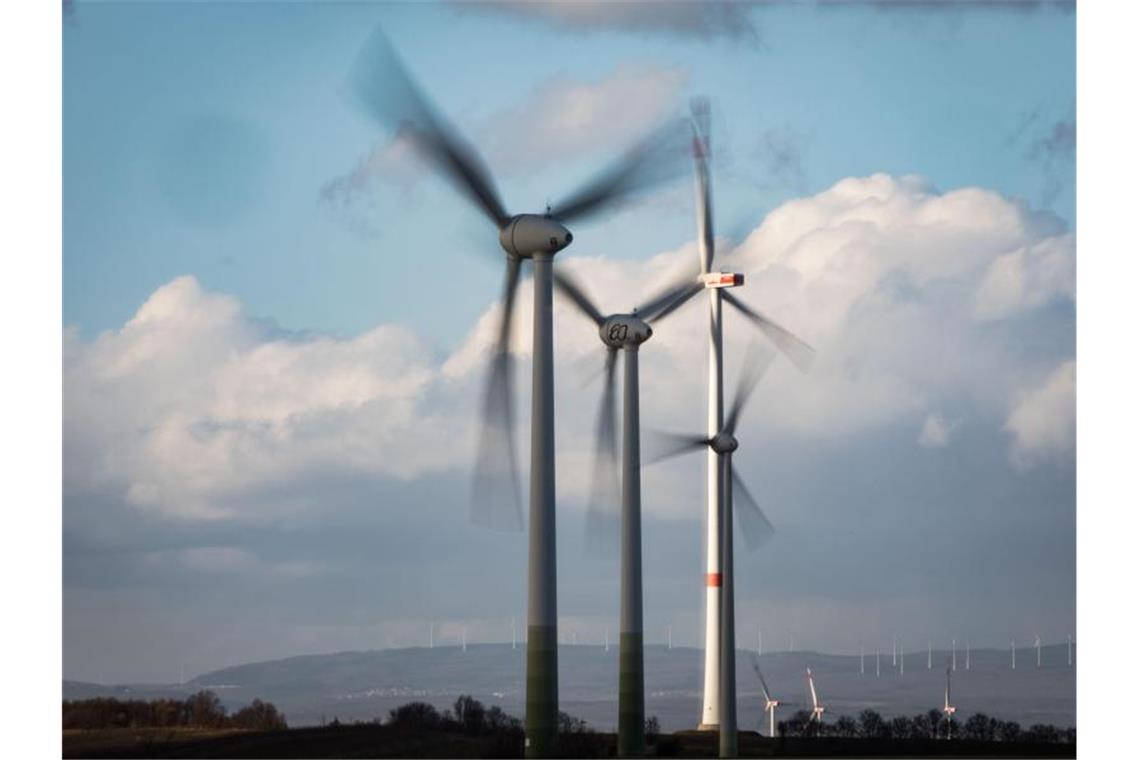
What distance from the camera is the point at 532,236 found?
42.0 metres

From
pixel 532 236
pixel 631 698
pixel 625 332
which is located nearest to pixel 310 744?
pixel 631 698

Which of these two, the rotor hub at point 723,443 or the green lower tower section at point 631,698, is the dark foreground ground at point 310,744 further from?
the rotor hub at point 723,443

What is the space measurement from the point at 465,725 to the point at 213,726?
279 inches

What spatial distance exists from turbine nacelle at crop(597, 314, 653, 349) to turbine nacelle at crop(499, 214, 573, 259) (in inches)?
236

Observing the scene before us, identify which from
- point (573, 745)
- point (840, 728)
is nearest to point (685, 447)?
point (573, 745)

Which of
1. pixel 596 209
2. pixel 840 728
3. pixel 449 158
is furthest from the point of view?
pixel 840 728

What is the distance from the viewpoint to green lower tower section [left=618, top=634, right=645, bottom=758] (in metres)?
48.1

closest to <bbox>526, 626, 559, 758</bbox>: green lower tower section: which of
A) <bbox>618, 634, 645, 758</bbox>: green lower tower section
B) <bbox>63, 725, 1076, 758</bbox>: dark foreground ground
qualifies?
<bbox>63, 725, 1076, 758</bbox>: dark foreground ground

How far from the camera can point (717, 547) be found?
66438 mm

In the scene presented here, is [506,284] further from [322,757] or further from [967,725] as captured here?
[967,725]

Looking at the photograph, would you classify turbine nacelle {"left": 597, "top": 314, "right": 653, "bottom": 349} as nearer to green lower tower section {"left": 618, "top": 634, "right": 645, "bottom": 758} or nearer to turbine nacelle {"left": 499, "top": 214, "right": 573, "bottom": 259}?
turbine nacelle {"left": 499, "top": 214, "right": 573, "bottom": 259}

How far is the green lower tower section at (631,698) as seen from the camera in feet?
158

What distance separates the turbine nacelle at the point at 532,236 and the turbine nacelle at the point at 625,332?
6.01 meters

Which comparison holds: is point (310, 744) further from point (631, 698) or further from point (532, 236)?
point (532, 236)
